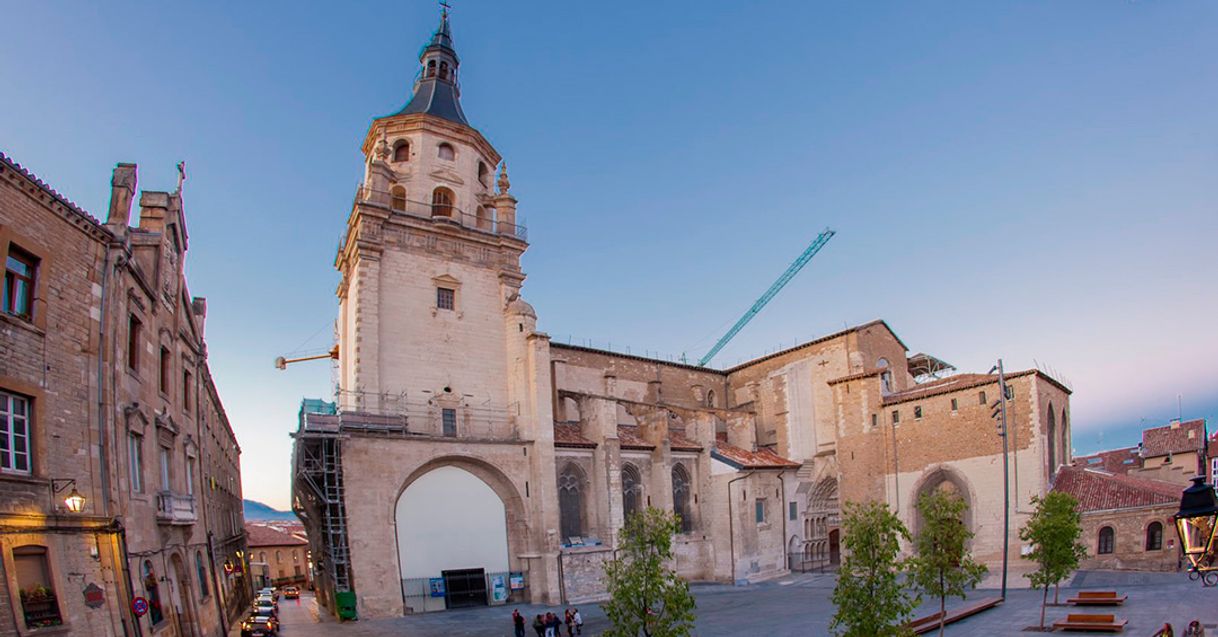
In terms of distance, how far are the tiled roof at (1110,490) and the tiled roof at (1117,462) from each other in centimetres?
2249

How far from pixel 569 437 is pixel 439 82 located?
64.3ft

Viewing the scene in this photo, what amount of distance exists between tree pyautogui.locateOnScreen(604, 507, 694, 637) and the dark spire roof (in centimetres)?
2593

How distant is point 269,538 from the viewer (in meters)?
67.9

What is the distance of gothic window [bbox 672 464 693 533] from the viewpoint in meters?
38.8

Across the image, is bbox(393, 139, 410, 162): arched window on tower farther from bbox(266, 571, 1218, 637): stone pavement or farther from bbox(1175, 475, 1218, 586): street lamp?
bbox(1175, 475, 1218, 586): street lamp

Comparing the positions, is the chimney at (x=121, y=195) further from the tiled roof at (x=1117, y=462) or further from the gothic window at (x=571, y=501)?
the tiled roof at (x=1117, y=462)

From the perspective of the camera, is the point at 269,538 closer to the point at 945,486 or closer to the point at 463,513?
the point at 463,513

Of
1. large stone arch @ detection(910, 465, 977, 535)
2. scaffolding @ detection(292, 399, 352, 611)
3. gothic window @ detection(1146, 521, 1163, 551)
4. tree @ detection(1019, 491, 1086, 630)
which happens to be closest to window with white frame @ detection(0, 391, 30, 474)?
scaffolding @ detection(292, 399, 352, 611)

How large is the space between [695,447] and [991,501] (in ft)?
49.0

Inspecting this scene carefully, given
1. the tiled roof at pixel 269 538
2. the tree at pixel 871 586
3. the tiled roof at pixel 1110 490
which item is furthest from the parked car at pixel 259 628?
the tiled roof at pixel 269 538

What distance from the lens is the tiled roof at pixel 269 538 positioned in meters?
65.4

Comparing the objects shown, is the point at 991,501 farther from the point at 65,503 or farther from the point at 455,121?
the point at 65,503

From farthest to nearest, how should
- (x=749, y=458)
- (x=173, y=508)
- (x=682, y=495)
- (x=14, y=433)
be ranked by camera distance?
(x=749, y=458) → (x=682, y=495) → (x=173, y=508) → (x=14, y=433)

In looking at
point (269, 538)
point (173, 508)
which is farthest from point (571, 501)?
point (269, 538)
